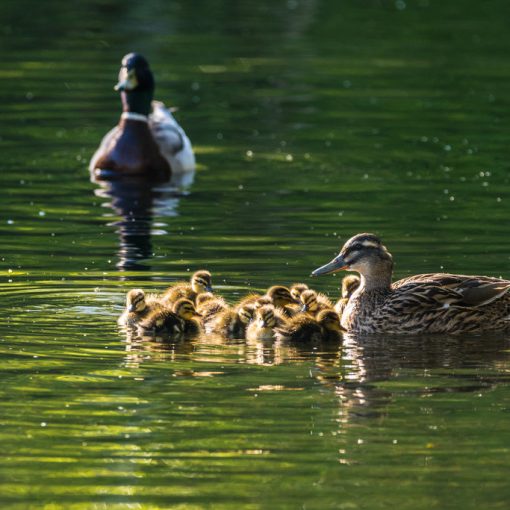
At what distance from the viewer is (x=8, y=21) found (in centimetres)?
3128

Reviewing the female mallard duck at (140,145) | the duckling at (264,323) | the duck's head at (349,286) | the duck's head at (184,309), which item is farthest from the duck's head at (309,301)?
the female mallard duck at (140,145)

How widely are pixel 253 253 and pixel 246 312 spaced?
2.51 metres

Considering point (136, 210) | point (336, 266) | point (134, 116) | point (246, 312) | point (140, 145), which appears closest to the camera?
point (246, 312)

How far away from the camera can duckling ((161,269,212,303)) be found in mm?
11422

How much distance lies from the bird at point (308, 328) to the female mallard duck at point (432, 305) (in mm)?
593

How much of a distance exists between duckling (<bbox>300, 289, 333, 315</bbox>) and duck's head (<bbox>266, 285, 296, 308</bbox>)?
0.09 metres

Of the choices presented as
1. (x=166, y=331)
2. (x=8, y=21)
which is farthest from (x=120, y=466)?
(x=8, y=21)

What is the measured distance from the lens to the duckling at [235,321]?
10.9 m

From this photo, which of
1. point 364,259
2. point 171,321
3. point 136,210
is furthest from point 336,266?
point 136,210

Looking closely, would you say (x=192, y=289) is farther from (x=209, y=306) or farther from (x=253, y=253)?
(x=253, y=253)

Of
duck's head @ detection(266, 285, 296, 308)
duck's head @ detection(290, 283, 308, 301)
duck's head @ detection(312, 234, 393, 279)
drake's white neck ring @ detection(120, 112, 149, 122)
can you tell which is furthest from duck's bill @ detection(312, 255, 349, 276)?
drake's white neck ring @ detection(120, 112, 149, 122)

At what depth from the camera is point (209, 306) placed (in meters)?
11.2

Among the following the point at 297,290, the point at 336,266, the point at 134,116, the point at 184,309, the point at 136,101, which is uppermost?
the point at 136,101

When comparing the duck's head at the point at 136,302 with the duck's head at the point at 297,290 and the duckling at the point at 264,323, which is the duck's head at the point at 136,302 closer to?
the duckling at the point at 264,323
